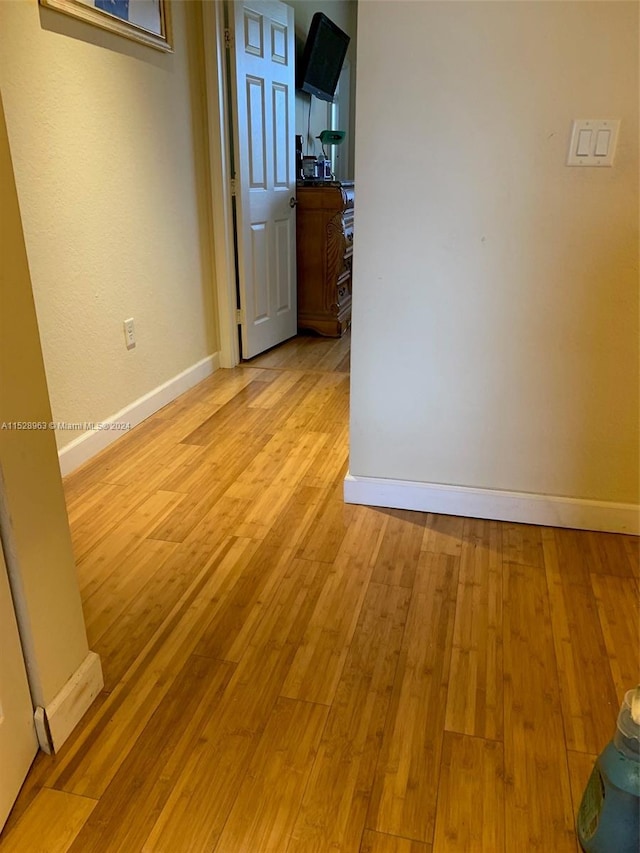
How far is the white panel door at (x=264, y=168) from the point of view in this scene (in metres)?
3.32

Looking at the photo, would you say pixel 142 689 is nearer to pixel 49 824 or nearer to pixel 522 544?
pixel 49 824

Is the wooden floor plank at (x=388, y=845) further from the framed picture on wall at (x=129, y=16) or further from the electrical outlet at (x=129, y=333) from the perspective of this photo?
the framed picture on wall at (x=129, y=16)

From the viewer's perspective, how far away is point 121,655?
1469 mm

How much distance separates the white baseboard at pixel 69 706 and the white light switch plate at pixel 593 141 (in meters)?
1.70

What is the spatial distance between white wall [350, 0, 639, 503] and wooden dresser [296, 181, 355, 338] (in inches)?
92.3

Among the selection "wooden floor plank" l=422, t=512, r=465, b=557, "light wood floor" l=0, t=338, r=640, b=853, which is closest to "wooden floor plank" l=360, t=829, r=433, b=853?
"light wood floor" l=0, t=338, r=640, b=853

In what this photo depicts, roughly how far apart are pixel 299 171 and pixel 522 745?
4.00 metres

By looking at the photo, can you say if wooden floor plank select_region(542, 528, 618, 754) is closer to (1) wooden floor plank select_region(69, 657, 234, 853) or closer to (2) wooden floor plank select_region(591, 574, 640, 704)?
(2) wooden floor plank select_region(591, 574, 640, 704)

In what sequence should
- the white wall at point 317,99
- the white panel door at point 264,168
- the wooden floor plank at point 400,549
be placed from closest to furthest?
the wooden floor plank at point 400,549 < the white panel door at point 264,168 < the white wall at point 317,99

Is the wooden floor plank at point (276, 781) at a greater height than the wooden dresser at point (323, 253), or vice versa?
the wooden dresser at point (323, 253)

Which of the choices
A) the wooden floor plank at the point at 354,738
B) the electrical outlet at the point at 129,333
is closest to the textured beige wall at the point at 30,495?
the wooden floor plank at the point at 354,738

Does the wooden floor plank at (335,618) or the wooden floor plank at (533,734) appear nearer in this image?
the wooden floor plank at (533,734)

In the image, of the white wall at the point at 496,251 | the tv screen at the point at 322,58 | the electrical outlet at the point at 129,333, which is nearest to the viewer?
the white wall at the point at 496,251

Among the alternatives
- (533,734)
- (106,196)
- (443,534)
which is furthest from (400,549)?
(106,196)
